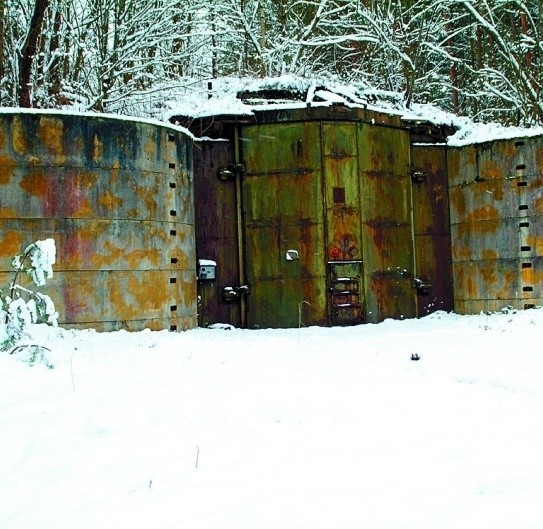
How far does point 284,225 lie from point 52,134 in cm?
424

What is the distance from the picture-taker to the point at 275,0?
732 inches

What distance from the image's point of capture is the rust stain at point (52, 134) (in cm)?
842

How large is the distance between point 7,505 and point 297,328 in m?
7.77

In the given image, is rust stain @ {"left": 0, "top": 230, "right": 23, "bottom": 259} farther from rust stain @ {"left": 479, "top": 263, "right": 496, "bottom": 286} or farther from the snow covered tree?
rust stain @ {"left": 479, "top": 263, "right": 496, "bottom": 286}

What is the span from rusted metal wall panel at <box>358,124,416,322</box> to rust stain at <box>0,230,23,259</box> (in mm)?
5725

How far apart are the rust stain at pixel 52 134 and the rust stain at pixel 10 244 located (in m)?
1.25

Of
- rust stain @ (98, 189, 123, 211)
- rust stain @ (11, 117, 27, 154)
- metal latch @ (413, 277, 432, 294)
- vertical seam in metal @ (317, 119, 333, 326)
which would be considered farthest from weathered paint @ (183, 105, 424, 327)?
rust stain @ (11, 117, 27, 154)

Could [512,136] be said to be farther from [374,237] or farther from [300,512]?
[300,512]

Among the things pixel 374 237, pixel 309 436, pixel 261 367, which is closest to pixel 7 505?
pixel 309 436

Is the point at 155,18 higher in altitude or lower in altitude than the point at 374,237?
higher

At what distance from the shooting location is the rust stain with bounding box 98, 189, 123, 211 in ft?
28.7

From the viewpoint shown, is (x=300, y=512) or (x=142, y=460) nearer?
(x=300, y=512)

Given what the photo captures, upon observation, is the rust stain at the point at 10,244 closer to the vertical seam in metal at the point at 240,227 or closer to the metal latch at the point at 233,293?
the metal latch at the point at 233,293

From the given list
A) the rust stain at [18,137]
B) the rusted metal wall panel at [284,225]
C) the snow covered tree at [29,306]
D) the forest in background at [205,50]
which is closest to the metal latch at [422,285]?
the rusted metal wall panel at [284,225]
